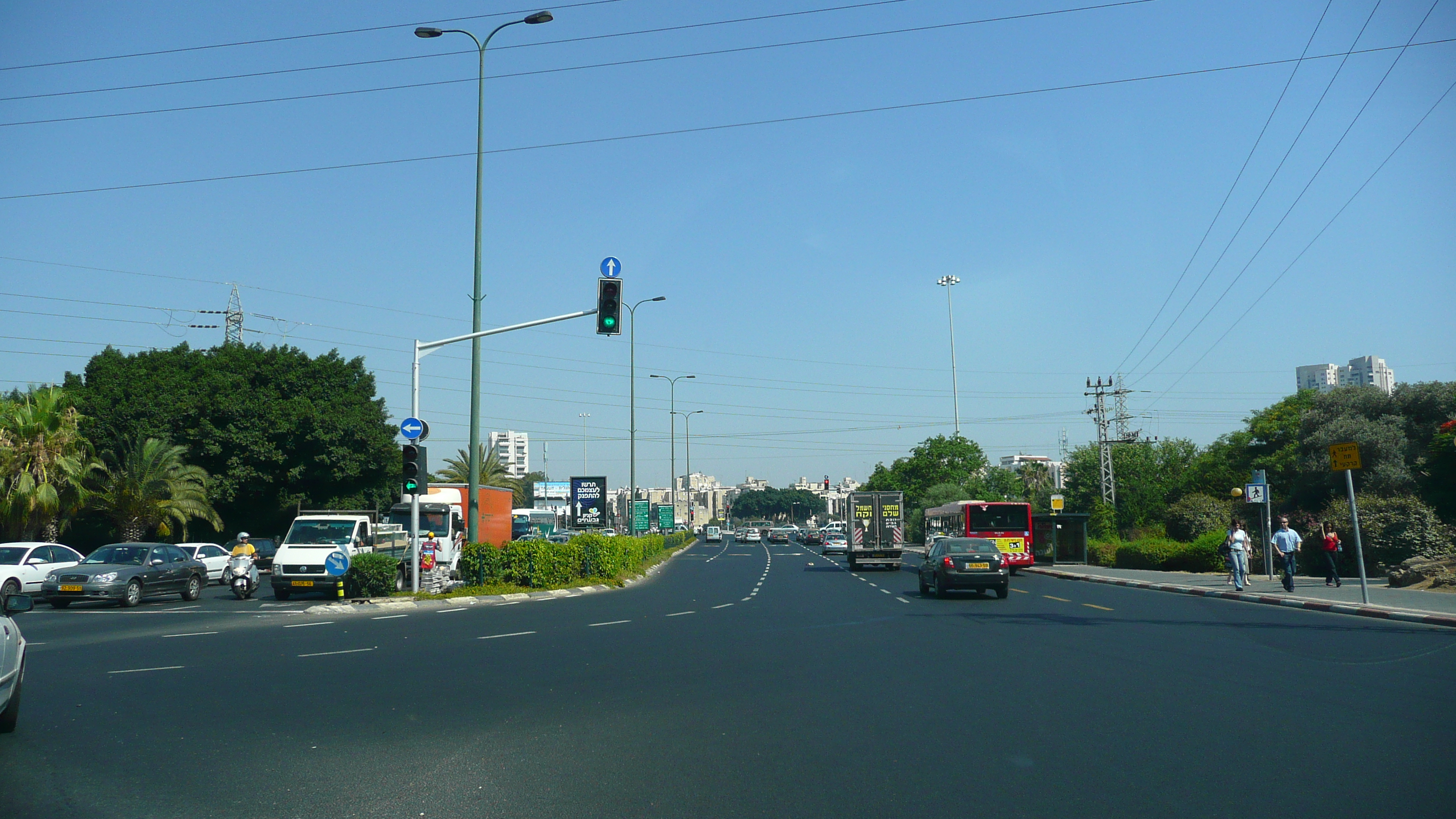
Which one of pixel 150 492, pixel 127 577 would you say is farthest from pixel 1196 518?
pixel 150 492

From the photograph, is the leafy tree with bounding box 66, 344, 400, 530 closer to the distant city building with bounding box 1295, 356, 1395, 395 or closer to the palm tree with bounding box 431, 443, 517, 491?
the palm tree with bounding box 431, 443, 517, 491

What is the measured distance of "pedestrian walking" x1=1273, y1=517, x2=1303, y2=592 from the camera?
24.2 meters

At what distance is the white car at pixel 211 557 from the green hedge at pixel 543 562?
1252 centimetres

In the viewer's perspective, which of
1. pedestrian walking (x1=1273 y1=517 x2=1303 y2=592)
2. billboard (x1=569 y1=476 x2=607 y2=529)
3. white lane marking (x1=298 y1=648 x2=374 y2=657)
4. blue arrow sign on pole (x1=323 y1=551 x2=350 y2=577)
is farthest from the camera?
billboard (x1=569 y1=476 x2=607 y2=529)

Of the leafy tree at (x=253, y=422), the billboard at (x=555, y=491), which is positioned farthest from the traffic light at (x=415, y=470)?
the billboard at (x=555, y=491)

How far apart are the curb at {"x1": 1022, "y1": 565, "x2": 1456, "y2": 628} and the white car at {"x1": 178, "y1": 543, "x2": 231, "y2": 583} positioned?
98.7 ft

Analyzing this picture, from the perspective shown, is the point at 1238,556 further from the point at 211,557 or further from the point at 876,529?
the point at 211,557

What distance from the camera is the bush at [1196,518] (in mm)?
41469

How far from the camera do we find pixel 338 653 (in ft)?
46.3

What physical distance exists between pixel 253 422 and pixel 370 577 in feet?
87.5

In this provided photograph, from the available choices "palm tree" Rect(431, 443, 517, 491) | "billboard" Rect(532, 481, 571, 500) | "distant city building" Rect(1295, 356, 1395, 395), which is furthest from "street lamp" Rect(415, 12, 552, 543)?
"distant city building" Rect(1295, 356, 1395, 395)

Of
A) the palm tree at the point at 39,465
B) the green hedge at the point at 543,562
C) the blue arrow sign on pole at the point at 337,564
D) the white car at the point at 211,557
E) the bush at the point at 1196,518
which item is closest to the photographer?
the blue arrow sign on pole at the point at 337,564

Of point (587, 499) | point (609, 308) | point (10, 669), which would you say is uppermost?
point (609, 308)

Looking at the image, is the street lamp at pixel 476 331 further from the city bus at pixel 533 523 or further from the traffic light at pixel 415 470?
the city bus at pixel 533 523
